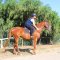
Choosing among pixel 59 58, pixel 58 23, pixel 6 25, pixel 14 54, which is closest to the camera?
pixel 59 58

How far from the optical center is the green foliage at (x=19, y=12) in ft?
79.7

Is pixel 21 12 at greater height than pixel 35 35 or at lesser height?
greater

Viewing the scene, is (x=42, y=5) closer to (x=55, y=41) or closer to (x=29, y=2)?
(x=29, y=2)

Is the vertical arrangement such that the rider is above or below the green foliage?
below

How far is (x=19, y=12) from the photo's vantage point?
24.6m

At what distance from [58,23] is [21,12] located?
4137mm

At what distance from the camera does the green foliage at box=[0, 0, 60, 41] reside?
79.7ft

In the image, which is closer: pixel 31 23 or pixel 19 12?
pixel 31 23

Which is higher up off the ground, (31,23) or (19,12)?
(19,12)

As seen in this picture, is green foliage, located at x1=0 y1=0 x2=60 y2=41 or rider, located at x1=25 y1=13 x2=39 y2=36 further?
green foliage, located at x1=0 y1=0 x2=60 y2=41

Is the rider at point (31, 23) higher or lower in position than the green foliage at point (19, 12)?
lower

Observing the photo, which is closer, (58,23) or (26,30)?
(26,30)

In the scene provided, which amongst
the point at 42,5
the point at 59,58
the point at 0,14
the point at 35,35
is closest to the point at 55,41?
the point at 42,5

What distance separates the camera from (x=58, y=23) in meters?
26.2
